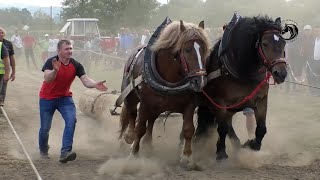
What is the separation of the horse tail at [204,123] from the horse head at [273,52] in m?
1.30

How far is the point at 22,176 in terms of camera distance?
515cm

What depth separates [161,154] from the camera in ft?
20.5

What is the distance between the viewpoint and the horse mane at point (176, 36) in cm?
505

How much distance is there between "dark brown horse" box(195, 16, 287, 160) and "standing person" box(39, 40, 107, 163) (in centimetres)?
135

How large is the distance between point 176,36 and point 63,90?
1.65 metres

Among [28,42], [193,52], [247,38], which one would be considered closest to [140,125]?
[193,52]

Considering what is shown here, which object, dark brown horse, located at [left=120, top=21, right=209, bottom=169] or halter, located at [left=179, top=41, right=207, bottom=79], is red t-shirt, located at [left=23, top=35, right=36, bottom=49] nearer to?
dark brown horse, located at [left=120, top=21, right=209, bottom=169]

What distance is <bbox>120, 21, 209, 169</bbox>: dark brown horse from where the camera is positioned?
498 cm

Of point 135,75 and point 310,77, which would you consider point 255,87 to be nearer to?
point 135,75

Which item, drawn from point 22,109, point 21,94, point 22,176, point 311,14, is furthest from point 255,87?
point 311,14

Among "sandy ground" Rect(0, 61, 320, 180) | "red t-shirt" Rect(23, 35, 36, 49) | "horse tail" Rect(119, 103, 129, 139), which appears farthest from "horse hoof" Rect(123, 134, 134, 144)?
"red t-shirt" Rect(23, 35, 36, 49)

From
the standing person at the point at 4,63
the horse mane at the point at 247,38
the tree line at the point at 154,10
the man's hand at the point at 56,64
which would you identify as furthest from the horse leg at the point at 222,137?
the tree line at the point at 154,10

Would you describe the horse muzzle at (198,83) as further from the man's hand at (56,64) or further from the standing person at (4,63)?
the standing person at (4,63)

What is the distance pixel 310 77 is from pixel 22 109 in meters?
6.71
